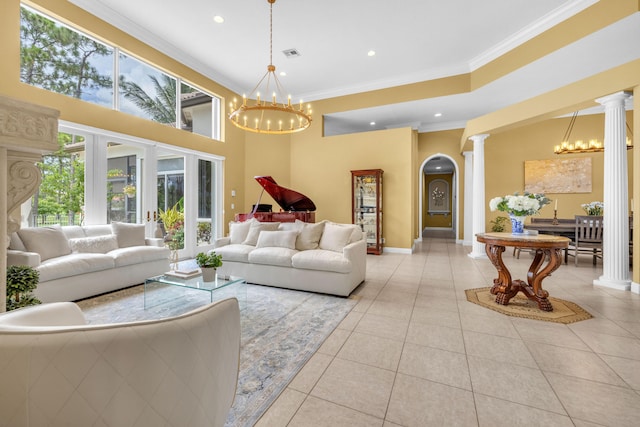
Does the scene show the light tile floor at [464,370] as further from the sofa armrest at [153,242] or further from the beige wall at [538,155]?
the beige wall at [538,155]

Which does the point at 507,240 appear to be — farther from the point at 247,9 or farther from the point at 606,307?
the point at 247,9

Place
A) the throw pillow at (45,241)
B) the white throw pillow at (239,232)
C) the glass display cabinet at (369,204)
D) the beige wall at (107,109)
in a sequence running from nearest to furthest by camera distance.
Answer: the throw pillow at (45,241), the beige wall at (107,109), the white throw pillow at (239,232), the glass display cabinet at (369,204)

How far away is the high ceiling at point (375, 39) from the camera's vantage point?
4.16 meters

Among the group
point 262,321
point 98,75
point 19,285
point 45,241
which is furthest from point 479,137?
point 45,241

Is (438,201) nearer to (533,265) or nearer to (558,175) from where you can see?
(558,175)

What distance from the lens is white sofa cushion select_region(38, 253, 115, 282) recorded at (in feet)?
9.75

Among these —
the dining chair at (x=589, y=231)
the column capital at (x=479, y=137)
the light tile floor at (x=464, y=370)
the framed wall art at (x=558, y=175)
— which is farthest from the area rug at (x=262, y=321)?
the framed wall art at (x=558, y=175)

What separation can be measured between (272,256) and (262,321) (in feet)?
3.79

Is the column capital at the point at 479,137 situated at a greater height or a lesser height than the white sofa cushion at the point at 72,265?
greater

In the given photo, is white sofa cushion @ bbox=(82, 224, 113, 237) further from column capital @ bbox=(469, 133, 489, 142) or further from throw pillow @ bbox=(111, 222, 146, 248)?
column capital @ bbox=(469, 133, 489, 142)

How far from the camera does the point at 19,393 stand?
729 millimetres

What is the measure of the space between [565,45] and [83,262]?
7224mm

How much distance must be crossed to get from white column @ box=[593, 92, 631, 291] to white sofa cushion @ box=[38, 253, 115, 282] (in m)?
6.71

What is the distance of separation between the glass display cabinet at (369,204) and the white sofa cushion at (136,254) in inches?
172
